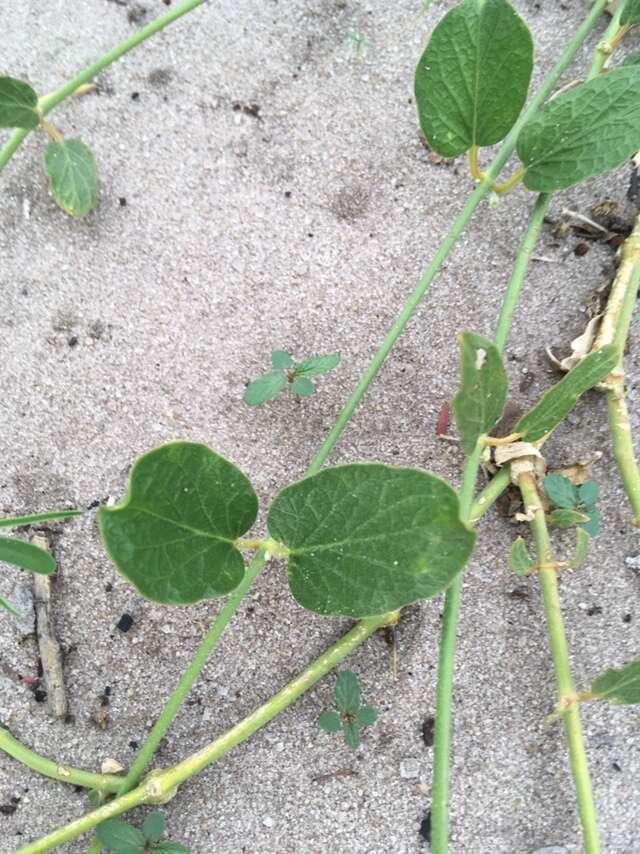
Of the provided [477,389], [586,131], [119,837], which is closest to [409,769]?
[119,837]

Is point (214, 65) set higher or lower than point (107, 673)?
higher

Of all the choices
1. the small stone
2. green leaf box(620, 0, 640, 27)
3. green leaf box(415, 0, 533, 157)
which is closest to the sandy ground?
the small stone

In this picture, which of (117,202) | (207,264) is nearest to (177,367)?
(207,264)

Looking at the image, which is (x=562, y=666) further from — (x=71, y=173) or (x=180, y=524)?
(x=71, y=173)

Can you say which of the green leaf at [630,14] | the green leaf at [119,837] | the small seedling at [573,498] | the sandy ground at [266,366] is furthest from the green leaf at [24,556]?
the green leaf at [630,14]

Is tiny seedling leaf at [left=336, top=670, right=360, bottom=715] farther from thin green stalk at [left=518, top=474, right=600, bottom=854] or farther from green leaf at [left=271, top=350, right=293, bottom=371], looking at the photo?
green leaf at [left=271, top=350, right=293, bottom=371]

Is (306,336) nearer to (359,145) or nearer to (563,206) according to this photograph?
(359,145)
